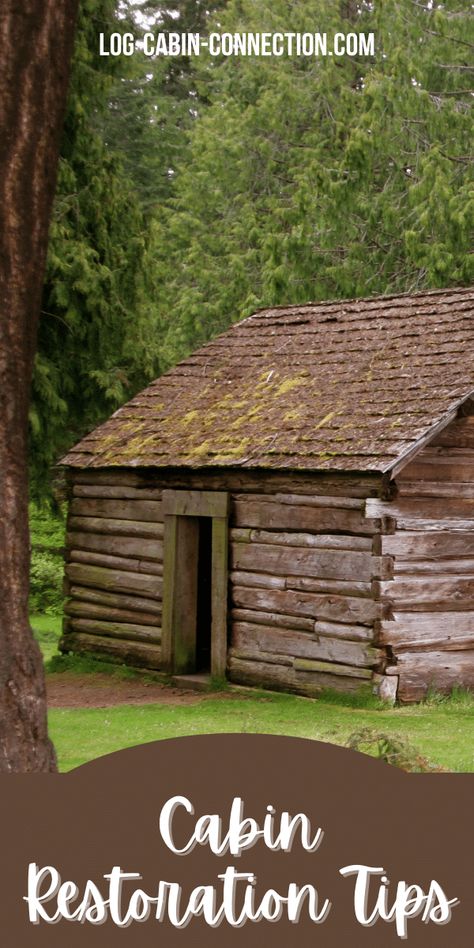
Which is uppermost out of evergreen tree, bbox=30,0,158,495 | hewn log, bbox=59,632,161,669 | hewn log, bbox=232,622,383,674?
evergreen tree, bbox=30,0,158,495

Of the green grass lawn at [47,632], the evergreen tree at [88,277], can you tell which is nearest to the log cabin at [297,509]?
the evergreen tree at [88,277]

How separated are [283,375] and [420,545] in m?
3.79

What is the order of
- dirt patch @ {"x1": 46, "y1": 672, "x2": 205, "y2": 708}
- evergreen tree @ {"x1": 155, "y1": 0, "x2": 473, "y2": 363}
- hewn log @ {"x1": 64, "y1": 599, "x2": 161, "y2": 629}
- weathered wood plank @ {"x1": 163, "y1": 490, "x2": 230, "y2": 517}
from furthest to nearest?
evergreen tree @ {"x1": 155, "y1": 0, "x2": 473, "y2": 363} < hewn log @ {"x1": 64, "y1": 599, "x2": 161, "y2": 629} < weathered wood plank @ {"x1": 163, "y1": 490, "x2": 230, "y2": 517} < dirt patch @ {"x1": 46, "y1": 672, "x2": 205, "y2": 708}

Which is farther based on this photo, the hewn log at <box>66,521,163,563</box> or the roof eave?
the hewn log at <box>66,521,163,563</box>

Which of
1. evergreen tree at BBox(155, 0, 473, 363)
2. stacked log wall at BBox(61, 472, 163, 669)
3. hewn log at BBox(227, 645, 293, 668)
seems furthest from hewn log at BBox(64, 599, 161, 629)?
evergreen tree at BBox(155, 0, 473, 363)

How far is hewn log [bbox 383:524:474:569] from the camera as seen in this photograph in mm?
14367

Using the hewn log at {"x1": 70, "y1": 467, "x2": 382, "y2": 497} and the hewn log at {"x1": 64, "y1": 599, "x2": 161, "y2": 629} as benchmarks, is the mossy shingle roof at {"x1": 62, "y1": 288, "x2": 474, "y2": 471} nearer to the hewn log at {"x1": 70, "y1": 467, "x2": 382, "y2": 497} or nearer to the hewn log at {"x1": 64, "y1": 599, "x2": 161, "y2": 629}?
the hewn log at {"x1": 70, "y1": 467, "x2": 382, "y2": 497}

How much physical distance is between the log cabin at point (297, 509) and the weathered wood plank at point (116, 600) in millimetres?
25

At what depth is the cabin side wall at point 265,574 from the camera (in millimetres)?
14477

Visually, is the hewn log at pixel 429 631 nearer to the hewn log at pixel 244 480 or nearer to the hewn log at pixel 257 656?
the hewn log at pixel 244 480

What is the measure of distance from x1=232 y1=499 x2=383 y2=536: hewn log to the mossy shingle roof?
0.54 m

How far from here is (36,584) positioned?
2766 centimetres

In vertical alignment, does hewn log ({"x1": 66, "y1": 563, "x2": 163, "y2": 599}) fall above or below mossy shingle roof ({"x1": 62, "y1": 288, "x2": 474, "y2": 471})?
below

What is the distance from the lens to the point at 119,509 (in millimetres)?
18016
